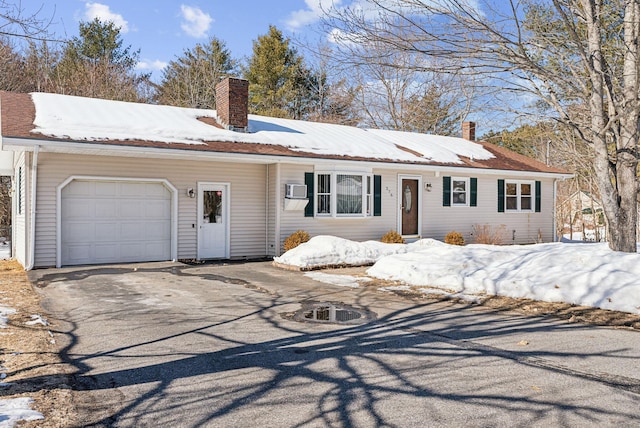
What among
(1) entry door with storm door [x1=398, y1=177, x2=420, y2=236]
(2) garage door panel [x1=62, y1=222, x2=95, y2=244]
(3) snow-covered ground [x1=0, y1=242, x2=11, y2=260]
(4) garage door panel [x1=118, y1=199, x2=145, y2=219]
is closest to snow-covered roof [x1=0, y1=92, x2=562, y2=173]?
(1) entry door with storm door [x1=398, y1=177, x2=420, y2=236]

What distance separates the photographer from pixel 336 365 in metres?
4.60

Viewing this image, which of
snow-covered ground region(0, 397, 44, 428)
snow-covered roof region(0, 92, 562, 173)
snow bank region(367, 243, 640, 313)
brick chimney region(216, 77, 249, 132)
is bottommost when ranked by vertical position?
snow-covered ground region(0, 397, 44, 428)

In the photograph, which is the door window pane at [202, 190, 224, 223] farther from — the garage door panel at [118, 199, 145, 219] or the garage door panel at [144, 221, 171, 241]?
the garage door panel at [118, 199, 145, 219]

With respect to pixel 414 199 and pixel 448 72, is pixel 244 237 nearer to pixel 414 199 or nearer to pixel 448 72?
pixel 414 199

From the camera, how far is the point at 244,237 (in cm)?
1387

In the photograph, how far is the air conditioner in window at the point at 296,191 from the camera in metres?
→ 13.5

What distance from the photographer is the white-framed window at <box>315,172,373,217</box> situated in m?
14.4

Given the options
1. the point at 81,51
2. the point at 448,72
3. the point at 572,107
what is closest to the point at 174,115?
the point at 448,72

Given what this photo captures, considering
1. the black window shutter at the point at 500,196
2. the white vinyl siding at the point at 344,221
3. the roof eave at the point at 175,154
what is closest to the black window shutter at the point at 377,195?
the white vinyl siding at the point at 344,221

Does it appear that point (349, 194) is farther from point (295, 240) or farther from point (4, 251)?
point (4, 251)

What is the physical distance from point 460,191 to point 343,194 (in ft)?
15.9

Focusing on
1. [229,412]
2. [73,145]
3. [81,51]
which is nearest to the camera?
[229,412]

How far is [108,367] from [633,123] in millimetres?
9225

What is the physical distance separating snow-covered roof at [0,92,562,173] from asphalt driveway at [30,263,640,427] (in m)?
4.66
